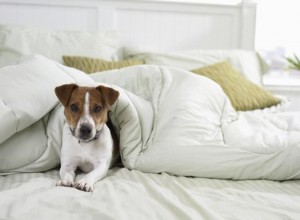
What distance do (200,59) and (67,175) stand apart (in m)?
1.49

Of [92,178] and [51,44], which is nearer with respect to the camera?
[92,178]

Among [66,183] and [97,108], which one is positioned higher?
[97,108]

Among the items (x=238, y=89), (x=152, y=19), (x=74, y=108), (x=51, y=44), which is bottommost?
(x=238, y=89)

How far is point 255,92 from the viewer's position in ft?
7.62

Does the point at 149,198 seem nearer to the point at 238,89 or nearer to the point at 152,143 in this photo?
the point at 152,143

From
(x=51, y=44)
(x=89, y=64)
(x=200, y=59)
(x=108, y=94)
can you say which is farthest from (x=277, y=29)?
(x=108, y=94)

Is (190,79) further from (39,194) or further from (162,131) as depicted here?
(39,194)

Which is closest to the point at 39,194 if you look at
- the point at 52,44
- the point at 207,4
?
the point at 52,44

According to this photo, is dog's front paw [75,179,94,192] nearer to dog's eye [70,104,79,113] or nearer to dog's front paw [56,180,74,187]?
dog's front paw [56,180,74,187]

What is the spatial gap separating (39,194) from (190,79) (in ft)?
2.87

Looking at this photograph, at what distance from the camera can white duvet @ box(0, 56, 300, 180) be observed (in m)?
1.43

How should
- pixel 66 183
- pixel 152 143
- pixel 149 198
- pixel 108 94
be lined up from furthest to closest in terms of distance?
pixel 152 143, pixel 108 94, pixel 66 183, pixel 149 198

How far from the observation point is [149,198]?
1170 mm

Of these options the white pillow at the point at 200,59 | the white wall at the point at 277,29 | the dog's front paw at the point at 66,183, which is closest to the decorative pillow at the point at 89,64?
the white pillow at the point at 200,59
